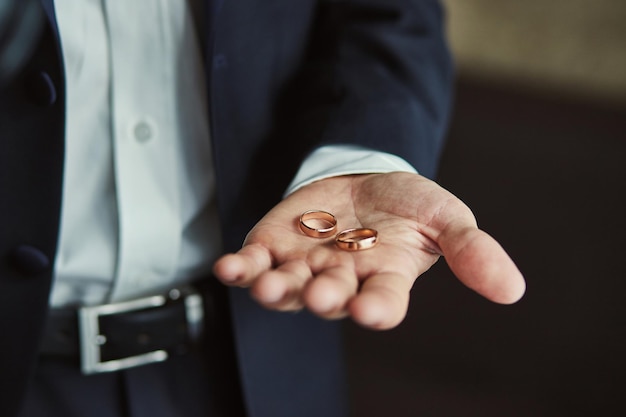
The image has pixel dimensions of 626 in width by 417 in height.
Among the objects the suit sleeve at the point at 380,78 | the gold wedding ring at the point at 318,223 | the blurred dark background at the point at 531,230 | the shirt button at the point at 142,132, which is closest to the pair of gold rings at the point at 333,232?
the gold wedding ring at the point at 318,223

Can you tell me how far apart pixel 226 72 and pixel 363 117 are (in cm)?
20

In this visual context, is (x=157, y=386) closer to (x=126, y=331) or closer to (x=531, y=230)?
(x=126, y=331)

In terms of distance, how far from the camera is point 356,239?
30.0 inches

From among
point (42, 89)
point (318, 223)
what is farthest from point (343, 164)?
point (42, 89)

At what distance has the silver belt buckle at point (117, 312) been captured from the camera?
0.94 m

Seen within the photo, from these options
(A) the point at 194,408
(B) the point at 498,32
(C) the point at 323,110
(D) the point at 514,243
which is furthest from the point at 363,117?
(B) the point at 498,32

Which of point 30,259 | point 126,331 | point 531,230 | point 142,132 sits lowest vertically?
point 531,230

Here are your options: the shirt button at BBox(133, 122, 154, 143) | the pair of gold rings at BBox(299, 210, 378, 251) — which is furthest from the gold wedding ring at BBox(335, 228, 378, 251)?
the shirt button at BBox(133, 122, 154, 143)

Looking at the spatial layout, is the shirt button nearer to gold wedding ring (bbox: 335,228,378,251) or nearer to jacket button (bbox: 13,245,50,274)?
jacket button (bbox: 13,245,50,274)

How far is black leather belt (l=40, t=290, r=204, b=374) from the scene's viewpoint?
943mm

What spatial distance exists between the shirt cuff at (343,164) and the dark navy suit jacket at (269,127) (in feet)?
0.05

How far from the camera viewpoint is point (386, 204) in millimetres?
801

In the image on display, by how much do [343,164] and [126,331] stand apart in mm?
386

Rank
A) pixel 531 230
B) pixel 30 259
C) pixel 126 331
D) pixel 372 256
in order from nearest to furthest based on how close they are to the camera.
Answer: pixel 372 256 → pixel 30 259 → pixel 126 331 → pixel 531 230
